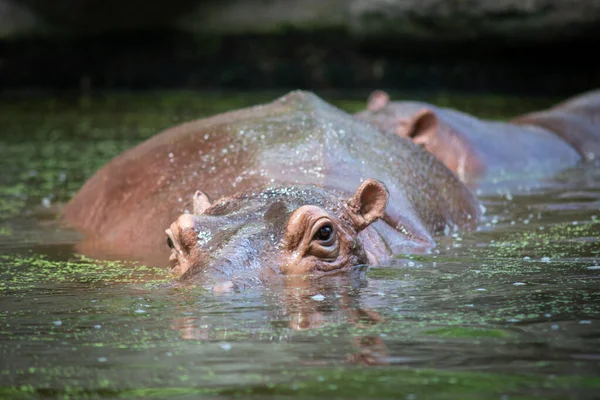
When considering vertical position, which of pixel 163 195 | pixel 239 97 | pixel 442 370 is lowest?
pixel 442 370

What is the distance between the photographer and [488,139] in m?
9.97

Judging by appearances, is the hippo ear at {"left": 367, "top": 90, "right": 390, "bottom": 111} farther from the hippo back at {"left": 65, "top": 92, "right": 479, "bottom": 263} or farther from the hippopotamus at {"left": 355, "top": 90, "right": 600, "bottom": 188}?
the hippo back at {"left": 65, "top": 92, "right": 479, "bottom": 263}

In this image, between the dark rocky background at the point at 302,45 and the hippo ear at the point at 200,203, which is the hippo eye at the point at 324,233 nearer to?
the hippo ear at the point at 200,203

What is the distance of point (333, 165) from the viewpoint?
6.03 metres

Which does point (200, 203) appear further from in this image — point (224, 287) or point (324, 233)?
point (224, 287)

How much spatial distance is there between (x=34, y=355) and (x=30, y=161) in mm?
7103

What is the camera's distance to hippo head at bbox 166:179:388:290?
4.51 m

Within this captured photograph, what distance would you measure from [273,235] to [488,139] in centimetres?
558

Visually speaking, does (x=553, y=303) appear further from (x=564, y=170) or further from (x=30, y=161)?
(x=30, y=161)

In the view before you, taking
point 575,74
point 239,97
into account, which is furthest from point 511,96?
point 239,97

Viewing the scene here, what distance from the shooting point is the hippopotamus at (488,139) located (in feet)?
30.9

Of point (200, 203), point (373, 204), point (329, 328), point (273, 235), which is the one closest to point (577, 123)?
point (373, 204)

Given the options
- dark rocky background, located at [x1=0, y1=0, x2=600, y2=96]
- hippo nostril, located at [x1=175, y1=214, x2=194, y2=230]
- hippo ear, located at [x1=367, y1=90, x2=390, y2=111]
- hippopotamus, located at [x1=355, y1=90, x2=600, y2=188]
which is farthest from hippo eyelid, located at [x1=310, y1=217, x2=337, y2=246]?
dark rocky background, located at [x1=0, y1=0, x2=600, y2=96]

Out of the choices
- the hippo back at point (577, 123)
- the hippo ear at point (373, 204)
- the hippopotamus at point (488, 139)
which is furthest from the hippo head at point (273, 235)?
the hippo back at point (577, 123)
